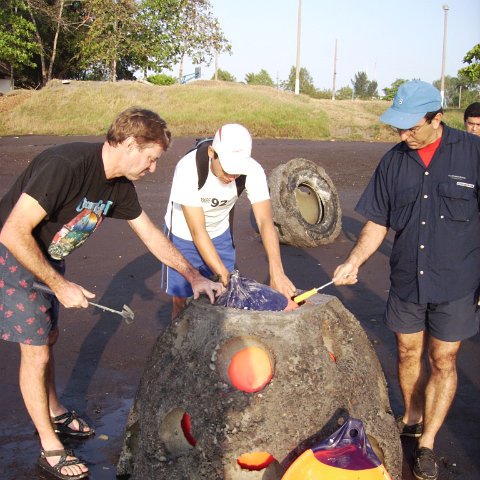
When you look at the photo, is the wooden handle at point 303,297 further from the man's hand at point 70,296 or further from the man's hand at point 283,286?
the man's hand at point 70,296

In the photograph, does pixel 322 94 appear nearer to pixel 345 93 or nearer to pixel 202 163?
pixel 345 93

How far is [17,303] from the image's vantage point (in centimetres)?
361

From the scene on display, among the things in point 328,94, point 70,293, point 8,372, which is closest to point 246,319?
point 70,293

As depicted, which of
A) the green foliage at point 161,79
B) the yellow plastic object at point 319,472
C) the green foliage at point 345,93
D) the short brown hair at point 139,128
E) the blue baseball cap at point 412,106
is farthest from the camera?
the green foliage at point 345,93

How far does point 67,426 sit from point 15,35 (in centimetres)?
2971

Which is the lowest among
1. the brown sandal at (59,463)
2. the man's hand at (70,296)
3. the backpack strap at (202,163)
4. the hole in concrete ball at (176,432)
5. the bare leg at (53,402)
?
the brown sandal at (59,463)

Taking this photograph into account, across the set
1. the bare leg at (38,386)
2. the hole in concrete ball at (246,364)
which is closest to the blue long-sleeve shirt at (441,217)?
the hole in concrete ball at (246,364)

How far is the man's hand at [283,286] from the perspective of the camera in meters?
3.76

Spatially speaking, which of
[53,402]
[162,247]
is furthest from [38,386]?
[162,247]

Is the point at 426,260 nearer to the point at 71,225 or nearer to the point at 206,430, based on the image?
the point at 206,430

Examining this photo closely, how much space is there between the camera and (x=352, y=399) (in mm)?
3273

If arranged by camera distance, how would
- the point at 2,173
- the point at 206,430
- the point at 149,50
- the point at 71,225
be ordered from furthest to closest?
1. the point at 149,50
2. the point at 2,173
3. the point at 71,225
4. the point at 206,430

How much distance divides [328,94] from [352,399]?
57.0 metres

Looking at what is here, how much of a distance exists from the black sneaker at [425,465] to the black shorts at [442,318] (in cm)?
68
